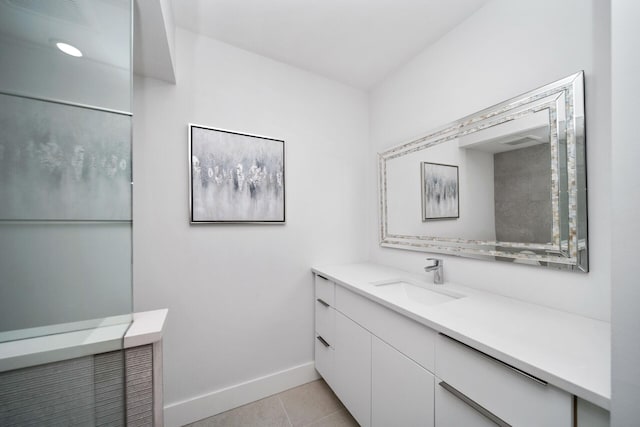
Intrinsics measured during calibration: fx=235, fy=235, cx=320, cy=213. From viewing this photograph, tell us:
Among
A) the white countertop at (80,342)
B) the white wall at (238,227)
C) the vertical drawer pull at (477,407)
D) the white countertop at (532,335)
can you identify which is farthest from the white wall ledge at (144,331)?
the vertical drawer pull at (477,407)

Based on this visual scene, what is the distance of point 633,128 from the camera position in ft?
1.59

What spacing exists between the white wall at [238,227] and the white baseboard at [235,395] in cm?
4

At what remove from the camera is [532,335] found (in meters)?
0.81

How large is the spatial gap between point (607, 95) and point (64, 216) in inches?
72.6

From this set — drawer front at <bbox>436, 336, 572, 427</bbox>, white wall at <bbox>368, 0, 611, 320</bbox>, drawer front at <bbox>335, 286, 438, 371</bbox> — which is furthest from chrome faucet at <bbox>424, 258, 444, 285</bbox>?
drawer front at <bbox>436, 336, 572, 427</bbox>

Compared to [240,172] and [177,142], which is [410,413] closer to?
[240,172]

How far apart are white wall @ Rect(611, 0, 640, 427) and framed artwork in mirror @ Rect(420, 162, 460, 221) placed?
0.96 metres

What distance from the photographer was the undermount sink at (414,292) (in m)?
1.34

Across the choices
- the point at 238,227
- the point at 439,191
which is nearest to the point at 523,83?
the point at 439,191

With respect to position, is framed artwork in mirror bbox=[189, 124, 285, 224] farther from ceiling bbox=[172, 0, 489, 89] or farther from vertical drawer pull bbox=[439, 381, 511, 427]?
vertical drawer pull bbox=[439, 381, 511, 427]

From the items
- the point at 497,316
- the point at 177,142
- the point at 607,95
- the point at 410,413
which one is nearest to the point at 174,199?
the point at 177,142

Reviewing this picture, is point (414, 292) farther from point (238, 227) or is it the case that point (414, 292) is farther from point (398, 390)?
point (238, 227)

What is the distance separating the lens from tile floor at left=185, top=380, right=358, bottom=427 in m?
1.47

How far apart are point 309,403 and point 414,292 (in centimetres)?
107
